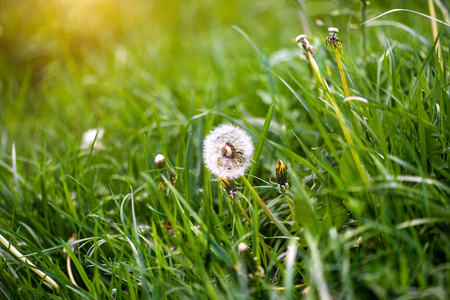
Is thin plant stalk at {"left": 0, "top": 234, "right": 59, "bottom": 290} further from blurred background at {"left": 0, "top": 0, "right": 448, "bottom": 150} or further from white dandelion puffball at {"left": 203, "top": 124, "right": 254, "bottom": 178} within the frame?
blurred background at {"left": 0, "top": 0, "right": 448, "bottom": 150}

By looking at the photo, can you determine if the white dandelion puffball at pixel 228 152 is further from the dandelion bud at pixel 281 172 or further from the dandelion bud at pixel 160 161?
the dandelion bud at pixel 160 161

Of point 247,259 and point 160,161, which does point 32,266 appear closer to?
point 160,161

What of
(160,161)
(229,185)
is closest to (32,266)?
(160,161)

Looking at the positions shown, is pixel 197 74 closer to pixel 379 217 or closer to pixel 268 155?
pixel 268 155

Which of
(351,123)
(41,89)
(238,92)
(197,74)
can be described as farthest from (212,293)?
(41,89)

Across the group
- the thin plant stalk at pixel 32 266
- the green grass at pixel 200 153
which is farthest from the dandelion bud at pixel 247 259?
the thin plant stalk at pixel 32 266

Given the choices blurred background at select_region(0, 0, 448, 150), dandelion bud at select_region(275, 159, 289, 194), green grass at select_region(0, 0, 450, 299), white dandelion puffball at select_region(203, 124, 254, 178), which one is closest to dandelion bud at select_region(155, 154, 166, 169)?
green grass at select_region(0, 0, 450, 299)

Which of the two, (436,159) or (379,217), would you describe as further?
(436,159)
